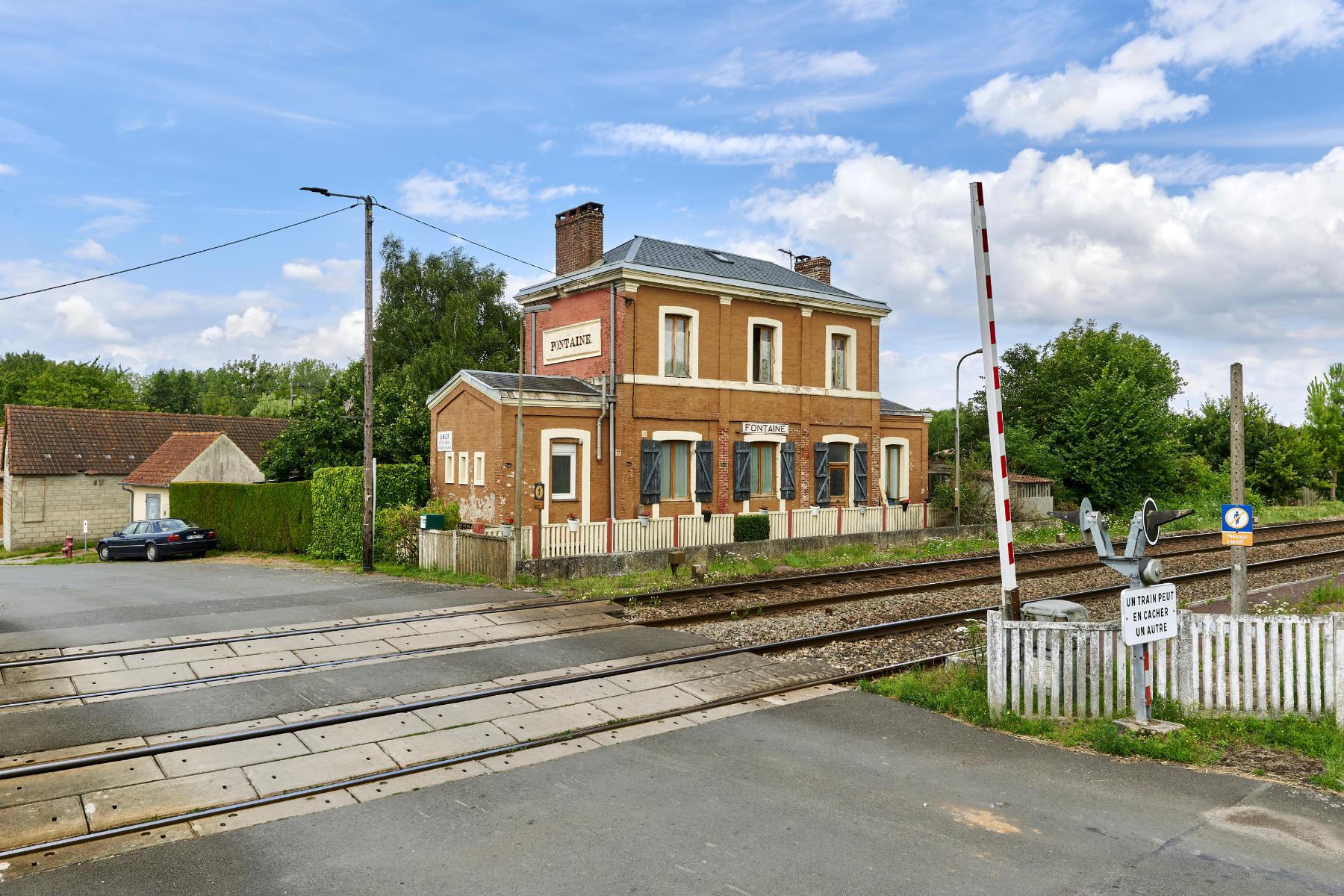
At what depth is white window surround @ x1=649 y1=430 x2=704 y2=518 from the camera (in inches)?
952

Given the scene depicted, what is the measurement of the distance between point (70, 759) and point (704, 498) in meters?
18.6

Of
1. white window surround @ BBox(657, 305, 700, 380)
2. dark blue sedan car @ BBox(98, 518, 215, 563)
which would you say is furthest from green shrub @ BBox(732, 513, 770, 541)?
dark blue sedan car @ BBox(98, 518, 215, 563)

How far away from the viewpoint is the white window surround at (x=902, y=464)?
30266 mm

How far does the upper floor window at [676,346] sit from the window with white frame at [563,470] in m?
3.55

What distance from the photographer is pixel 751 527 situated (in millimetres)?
23812

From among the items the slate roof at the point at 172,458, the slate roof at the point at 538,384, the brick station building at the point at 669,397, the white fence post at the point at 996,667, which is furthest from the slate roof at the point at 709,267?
the slate roof at the point at 172,458

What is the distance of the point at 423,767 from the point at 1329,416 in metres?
56.9

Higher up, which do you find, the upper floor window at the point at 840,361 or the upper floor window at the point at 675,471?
the upper floor window at the point at 840,361

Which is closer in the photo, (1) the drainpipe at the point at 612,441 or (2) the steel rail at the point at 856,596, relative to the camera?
(2) the steel rail at the point at 856,596

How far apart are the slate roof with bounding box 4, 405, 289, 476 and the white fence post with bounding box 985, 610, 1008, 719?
38225mm

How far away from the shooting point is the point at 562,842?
6.11 metres

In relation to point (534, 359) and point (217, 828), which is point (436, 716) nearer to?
point (217, 828)

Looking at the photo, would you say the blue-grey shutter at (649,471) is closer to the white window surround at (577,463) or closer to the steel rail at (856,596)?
the white window surround at (577,463)

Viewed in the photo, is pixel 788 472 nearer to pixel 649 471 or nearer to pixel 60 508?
pixel 649 471
